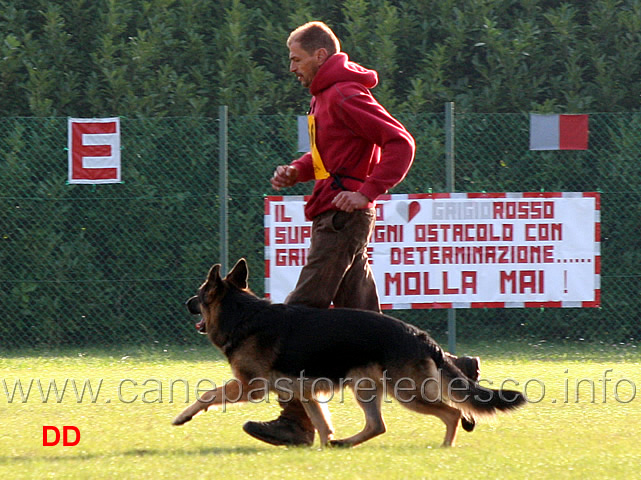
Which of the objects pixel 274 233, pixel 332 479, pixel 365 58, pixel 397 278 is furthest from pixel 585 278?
pixel 332 479

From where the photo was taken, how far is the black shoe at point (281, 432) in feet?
17.7

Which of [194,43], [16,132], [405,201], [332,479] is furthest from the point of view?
[194,43]

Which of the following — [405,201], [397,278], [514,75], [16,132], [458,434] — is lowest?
[458,434]

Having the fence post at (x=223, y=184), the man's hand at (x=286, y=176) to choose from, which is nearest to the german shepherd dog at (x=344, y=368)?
the man's hand at (x=286, y=176)

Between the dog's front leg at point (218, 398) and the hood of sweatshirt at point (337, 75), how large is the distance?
5.25 feet

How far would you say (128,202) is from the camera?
33.2 ft

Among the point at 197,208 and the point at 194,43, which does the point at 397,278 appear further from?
the point at 194,43

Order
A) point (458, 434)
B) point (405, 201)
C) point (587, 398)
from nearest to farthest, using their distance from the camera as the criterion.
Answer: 1. point (458, 434)
2. point (587, 398)
3. point (405, 201)

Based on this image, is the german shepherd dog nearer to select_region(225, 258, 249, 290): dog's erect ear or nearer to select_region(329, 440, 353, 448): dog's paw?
select_region(329, 440, 353, 448): dog's paw

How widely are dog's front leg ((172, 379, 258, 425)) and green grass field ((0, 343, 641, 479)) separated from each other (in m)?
0.16

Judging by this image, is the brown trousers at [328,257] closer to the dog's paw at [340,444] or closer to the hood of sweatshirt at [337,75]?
the dog's paw at [340,444]

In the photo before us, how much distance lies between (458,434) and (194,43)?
241 inches

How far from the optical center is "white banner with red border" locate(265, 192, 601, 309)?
8.77 m

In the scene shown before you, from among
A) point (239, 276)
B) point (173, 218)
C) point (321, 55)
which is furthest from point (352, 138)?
point (173, 218)
